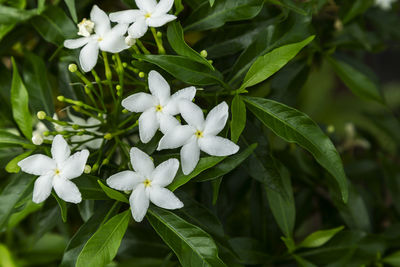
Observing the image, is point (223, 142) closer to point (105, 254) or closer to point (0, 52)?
point (105, 254)

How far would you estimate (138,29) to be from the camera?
0.55 m

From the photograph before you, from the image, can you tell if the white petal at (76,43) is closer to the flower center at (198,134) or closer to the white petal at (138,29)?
the white petal at (138,29)

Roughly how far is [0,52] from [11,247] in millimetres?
559

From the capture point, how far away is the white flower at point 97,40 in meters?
0.57

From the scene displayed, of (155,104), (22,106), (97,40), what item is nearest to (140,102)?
(155,104)

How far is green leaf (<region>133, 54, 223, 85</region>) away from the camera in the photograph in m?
0.54

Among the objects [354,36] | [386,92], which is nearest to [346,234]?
[354,36]

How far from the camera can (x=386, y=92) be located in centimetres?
172

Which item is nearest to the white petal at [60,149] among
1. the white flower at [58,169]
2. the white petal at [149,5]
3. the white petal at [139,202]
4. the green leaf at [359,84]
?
the white flower at [58,169]

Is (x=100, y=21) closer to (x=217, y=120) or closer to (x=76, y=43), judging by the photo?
(x=76, y=43)

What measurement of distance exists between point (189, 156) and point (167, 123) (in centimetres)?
5

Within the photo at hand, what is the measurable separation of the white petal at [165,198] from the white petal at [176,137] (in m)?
0.06

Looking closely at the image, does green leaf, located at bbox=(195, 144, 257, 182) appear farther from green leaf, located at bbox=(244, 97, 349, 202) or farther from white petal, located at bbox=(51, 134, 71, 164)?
white petal, located at bbox=(51, 134, 71, 164)

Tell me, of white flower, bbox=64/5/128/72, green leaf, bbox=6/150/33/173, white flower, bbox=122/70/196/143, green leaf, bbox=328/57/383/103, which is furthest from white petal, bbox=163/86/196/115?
green leaf, bbox=328/57/383/103
